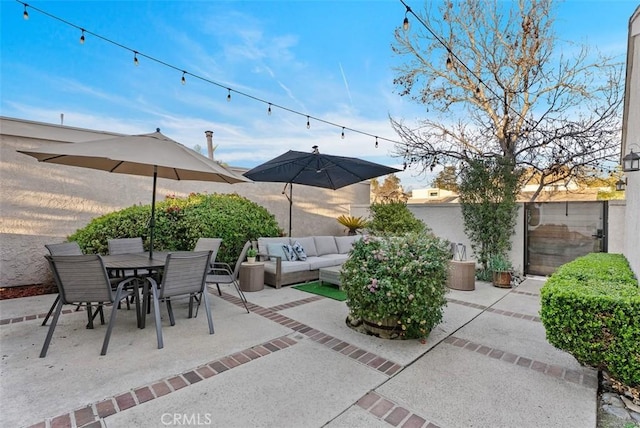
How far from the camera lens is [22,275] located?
5.50 m

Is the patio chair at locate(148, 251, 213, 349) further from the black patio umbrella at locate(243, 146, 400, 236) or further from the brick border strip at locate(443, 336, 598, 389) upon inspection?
the black patio umbrella at locate(243, 146, 400, 236)

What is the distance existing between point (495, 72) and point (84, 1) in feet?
33.0

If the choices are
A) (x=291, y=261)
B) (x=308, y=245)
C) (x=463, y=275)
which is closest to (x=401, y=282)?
(x=463, y=275)

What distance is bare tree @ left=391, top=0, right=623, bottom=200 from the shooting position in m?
8.24

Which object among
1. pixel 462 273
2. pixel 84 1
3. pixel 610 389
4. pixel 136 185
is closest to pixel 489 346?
pixel 610 389

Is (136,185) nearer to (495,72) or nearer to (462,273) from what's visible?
(462,273)

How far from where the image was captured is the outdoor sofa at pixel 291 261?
5746mm

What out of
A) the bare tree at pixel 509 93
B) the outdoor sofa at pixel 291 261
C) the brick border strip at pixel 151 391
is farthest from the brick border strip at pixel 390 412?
the bare tree at pixel 509 93

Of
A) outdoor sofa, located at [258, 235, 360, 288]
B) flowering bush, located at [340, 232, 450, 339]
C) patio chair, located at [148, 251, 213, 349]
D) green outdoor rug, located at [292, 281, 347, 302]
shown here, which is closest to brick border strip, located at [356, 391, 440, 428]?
flowering bush, located at [340, 232, 450, 339]

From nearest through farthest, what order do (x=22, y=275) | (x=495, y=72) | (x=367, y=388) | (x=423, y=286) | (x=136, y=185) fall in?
(x=367, y=388)
(x=423, y=286)
(x=22, y=275)
(x=136, y=185)
(x=495, y=72)

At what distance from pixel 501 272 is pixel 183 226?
6516 mm

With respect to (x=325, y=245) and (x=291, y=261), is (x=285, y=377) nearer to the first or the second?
(x=291, y=261)

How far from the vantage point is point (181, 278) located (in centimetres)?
344

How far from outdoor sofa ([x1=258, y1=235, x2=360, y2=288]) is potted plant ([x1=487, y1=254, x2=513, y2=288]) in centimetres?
307
